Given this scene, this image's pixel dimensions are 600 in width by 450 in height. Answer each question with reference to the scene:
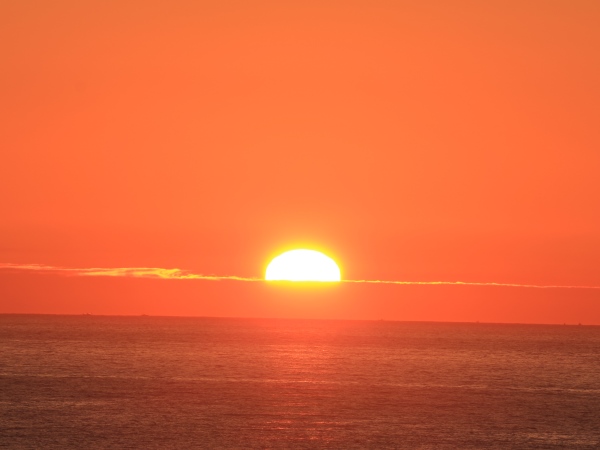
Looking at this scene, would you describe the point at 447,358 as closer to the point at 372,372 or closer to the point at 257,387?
the point at 372,372

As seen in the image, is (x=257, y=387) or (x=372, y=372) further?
(x=372, y=372)

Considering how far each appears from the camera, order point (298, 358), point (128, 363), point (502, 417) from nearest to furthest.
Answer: point (502, 417) → point (128, 363) → point (298, 358)

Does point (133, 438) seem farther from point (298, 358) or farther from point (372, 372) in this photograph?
point (298, 358)

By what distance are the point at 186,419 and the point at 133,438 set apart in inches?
359

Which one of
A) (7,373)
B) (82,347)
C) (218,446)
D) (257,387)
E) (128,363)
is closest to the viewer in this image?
(218,446)

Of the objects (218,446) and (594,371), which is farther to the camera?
(594,371)

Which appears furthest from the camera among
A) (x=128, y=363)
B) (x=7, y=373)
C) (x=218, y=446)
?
(x=128, y=363)

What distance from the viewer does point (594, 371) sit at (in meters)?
138

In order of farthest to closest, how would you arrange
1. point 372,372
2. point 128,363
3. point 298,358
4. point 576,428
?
point 298,358
point 128,363
point 372,372
point 576,428

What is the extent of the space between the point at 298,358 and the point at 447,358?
27.0m

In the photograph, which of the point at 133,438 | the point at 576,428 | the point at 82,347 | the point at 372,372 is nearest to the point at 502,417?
the point at 576,428

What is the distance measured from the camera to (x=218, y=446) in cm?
5781

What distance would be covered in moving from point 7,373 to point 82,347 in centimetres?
7025

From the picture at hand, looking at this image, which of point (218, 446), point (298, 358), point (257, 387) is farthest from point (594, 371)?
point (218, 446)
